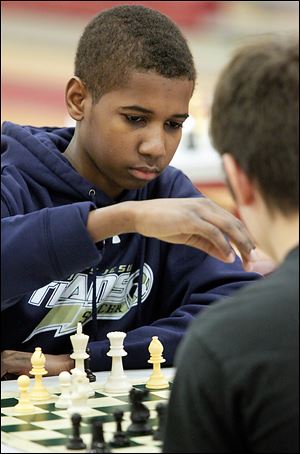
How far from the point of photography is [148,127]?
2406 millimetres

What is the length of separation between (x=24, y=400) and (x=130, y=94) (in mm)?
758

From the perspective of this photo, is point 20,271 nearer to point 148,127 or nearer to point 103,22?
point 148,127

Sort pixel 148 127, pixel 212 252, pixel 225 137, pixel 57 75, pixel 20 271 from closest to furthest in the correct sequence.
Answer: pixel 225 137 < pixel 212 252 < pixel 20 271 < pixel 148 127 < pixel 57 75

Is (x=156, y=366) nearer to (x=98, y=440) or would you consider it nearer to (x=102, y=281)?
(x=102, y=281)

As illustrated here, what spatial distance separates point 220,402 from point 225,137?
0.36m

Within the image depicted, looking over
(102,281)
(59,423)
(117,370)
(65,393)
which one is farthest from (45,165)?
(59,423)

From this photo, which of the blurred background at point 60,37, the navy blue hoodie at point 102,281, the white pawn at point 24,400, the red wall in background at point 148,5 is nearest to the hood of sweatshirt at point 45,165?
the navy blue hoodie at point 102,281

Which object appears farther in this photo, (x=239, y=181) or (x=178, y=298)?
(x=178, y=298)

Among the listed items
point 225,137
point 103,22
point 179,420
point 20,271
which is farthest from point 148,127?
point 179,420

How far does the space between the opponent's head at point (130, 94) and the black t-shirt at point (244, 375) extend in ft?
3.67

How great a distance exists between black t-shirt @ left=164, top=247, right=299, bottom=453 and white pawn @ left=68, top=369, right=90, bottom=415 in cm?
57

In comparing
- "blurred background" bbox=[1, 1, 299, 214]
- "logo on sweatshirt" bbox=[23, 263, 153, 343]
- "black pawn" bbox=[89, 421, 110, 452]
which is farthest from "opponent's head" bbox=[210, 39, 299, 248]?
"blurred background" bbox=[1, 1, 299, 214]

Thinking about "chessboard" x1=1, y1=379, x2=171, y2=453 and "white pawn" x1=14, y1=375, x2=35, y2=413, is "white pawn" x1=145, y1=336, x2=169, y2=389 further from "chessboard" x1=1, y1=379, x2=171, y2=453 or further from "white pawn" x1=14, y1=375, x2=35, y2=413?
"white pawn" x1=14, y1=375, x2=35, y2=413

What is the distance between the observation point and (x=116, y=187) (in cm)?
261
